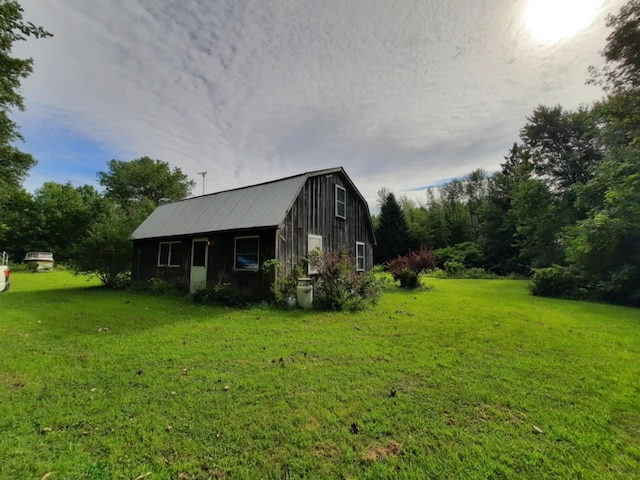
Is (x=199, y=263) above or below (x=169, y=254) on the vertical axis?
below

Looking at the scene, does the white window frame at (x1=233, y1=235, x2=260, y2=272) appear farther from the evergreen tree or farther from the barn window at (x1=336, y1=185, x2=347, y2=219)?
the evergreen tree

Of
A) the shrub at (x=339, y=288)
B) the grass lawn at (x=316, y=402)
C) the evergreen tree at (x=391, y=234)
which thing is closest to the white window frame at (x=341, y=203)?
the shrub at (x=339, y=288)

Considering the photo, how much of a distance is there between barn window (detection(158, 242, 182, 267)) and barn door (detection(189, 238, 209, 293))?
3.86 ft

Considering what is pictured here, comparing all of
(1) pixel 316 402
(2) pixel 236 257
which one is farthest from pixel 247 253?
(1) pixel 316 402

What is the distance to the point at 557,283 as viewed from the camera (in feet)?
43.1

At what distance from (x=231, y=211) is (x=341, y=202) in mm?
5019

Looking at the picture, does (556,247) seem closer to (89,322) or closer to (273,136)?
(273,136)

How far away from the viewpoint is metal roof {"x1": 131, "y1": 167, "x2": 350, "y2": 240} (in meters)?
10.5

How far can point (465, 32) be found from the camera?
26.5ft

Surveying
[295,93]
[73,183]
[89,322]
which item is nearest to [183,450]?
[89,322]

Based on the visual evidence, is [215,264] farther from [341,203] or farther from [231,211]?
[341,203]

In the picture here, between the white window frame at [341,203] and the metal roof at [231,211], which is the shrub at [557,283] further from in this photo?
the metal roof at [231,211]

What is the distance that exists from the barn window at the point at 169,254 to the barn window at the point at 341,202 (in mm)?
7458

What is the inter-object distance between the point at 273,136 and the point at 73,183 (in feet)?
132
